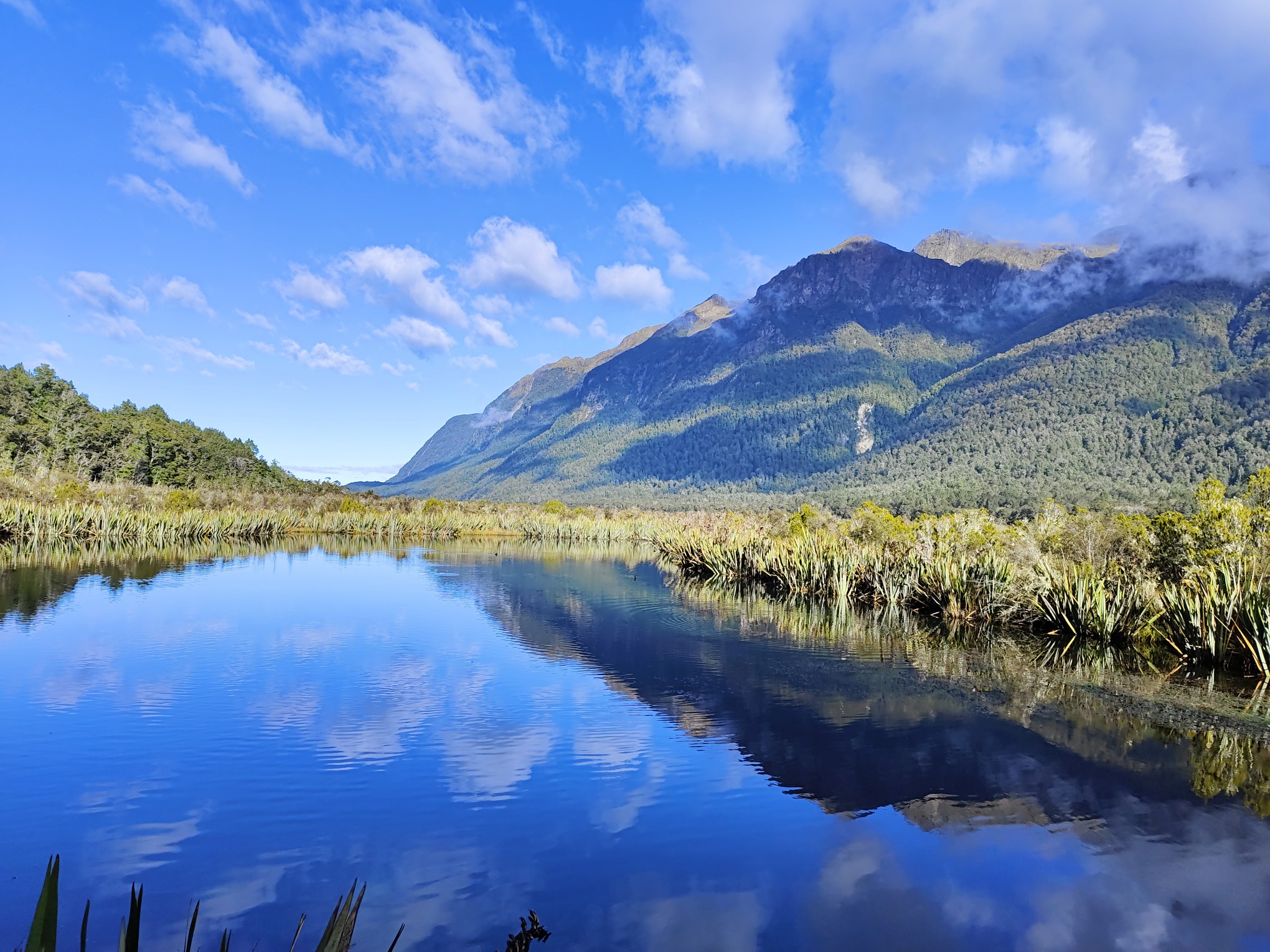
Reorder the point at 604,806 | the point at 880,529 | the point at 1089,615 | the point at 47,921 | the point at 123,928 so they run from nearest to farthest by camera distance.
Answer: the point at 47,921 < the point at 123,928 < the point at 604,806 < the point at 1089,615 < the point at 880,529

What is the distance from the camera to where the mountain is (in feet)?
226

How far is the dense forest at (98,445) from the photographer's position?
1811 inches

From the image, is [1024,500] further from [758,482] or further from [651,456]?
[651,456]

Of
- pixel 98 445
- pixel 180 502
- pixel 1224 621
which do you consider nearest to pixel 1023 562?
pixel 1224 621

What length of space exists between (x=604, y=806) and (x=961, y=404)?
115461 millimetres

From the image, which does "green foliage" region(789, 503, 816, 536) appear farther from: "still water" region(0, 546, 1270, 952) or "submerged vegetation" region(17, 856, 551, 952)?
"submerged vegetation" region(17, 856, 551, 952)

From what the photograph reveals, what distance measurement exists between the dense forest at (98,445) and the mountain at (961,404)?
4878 centimetres

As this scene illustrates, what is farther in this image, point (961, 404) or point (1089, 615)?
point (961, 404)

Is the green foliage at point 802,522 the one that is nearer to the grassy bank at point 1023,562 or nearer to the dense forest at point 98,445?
the grassy bank at point 1023,562

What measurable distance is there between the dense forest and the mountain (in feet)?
160

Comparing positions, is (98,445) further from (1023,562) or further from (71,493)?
(1023,562)

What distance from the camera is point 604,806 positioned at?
5.52m

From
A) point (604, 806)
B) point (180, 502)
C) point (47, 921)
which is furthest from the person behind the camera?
point (180, 502)

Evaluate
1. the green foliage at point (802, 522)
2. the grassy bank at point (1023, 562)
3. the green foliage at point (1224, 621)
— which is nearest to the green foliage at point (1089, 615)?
the grassy bank at point (1023, 562)
